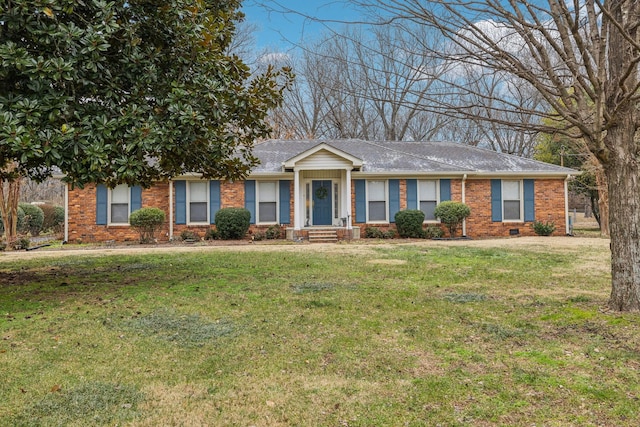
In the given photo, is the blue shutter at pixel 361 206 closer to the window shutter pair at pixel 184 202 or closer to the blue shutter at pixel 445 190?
the blue shutter at pixel 445 190

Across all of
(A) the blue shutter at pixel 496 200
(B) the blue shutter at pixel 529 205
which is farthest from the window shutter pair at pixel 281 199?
(B) the blue shutter at pixel 529 205

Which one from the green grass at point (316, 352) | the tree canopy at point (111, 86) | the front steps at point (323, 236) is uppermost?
the tree canopy at point (111, 86)

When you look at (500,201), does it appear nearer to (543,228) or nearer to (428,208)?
(543,228)

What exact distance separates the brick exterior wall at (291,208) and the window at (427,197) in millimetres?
675

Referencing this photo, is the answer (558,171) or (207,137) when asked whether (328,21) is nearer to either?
(207,137)

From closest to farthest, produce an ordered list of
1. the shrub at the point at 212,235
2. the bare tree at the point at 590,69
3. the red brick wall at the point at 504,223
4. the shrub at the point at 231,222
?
1. the bare tree at the point at 590,69
2. the shrub at the point at 231,222
3. the shrub at the point at 212,235
4. the red brick wall at the point at 504,223

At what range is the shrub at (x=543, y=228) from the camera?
56.5 ft

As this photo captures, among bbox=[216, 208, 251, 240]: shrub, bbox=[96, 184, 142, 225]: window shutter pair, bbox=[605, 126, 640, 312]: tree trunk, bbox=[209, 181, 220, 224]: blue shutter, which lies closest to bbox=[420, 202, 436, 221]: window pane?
bbox=[216, 208, 251, 240]: shrub

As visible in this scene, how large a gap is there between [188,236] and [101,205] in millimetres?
3648

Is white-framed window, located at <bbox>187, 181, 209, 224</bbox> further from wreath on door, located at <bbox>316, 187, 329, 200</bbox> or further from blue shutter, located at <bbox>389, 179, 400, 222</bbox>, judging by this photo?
blue shutter, located at <bbox>389, 179, 400, 222</bbox>

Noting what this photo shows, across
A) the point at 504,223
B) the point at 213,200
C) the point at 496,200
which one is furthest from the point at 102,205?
the point at 504,223

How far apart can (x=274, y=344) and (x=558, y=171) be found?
16.9 meters

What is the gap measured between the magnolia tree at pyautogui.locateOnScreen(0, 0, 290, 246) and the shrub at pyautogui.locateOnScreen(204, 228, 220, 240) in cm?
914

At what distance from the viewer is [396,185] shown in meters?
17.4
